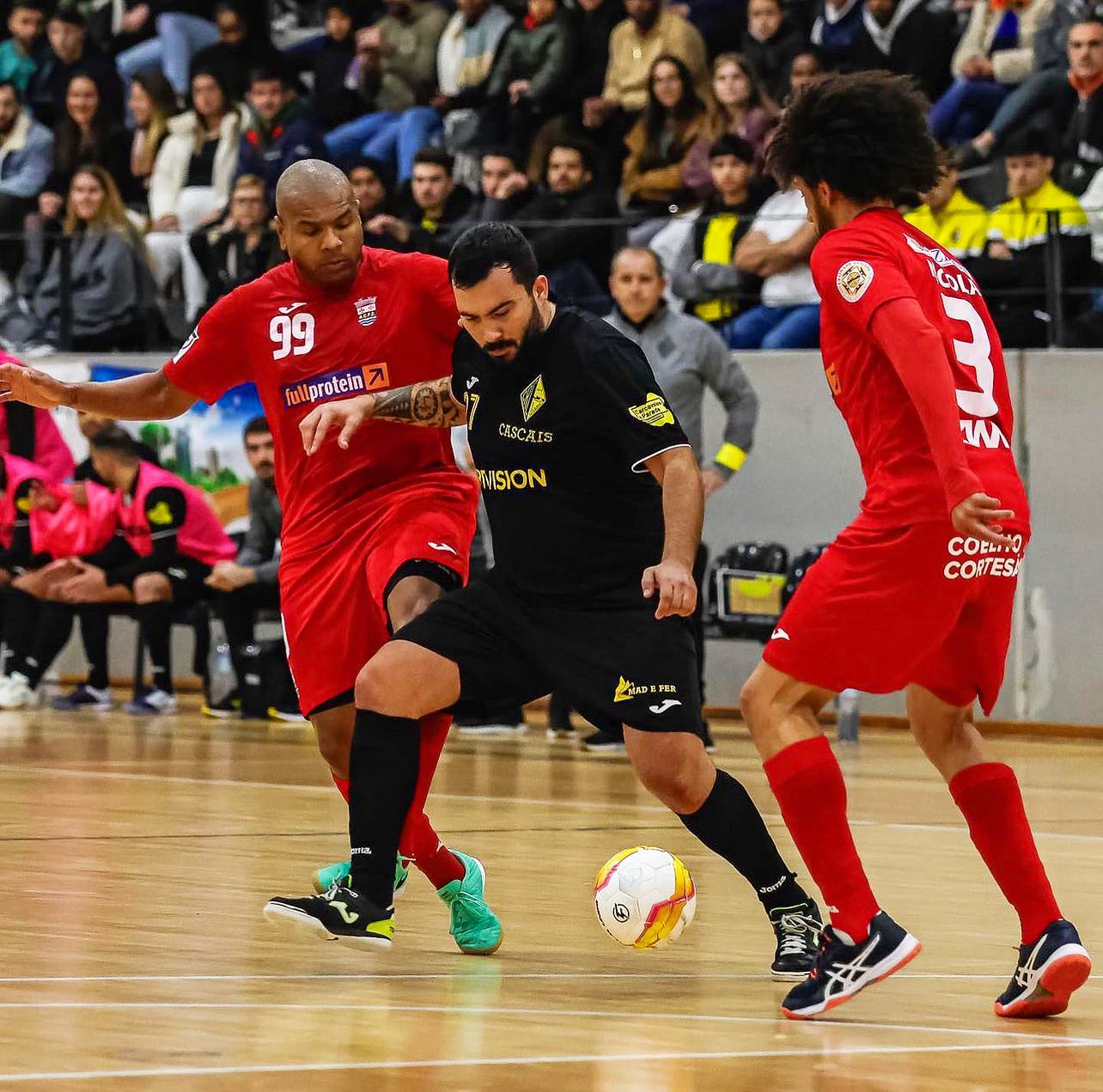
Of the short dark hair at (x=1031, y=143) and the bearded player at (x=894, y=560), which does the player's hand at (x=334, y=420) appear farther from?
the short dark hair at (x=1031, y=143)

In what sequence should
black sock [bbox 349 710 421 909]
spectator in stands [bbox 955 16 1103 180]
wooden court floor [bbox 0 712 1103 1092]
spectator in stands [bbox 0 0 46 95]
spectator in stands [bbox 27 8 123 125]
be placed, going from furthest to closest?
1. spectator in stands [bbox 0 0 46 95]
2. spectator in stands [bbox 27 8 123 125]
3. spectator in stands [bbox 955 16 1103 180]
4. black sock [bbox 349 710 421 909]
5. wooden court floor [bbox 0 712 1103 1092]

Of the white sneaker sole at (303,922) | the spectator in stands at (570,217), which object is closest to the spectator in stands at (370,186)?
the spectator in stands at (570,217)

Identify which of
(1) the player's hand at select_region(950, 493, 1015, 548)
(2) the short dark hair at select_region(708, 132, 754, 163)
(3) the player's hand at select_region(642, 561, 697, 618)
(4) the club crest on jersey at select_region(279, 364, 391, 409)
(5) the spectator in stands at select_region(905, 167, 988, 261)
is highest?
(2) the short dark hair at select_region(708, 132, 754, 163)

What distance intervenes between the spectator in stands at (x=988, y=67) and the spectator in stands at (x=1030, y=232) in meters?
1.11

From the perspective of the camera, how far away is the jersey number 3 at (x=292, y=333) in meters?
6.28

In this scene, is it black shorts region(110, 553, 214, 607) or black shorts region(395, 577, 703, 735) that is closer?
black shorts region(395, 577, 703, 735)

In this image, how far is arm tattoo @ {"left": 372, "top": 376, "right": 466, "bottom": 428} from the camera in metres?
5.88

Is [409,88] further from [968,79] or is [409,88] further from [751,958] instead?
[751,958]

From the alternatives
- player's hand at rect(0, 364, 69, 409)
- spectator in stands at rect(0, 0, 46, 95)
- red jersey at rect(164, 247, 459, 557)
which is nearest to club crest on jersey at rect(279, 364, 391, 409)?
red jersey at rect(164, 247, 459, 557)

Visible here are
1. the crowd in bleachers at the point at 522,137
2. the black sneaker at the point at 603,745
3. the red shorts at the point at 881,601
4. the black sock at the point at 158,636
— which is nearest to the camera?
the red shorts at the point at 881,601

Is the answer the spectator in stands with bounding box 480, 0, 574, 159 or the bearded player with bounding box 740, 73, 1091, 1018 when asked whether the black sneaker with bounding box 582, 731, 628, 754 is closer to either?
the spectator in stands with bounding box 480, 0, 574, 159

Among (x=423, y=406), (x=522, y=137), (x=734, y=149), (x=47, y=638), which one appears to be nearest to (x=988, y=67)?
(x=734, y=149)

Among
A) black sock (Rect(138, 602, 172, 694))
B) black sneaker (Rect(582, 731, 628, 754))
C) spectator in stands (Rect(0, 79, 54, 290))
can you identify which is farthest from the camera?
spectator in stands (Rect(0, 79, 54, 290))

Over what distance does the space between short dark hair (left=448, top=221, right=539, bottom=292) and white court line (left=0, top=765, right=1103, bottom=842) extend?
3.51m
